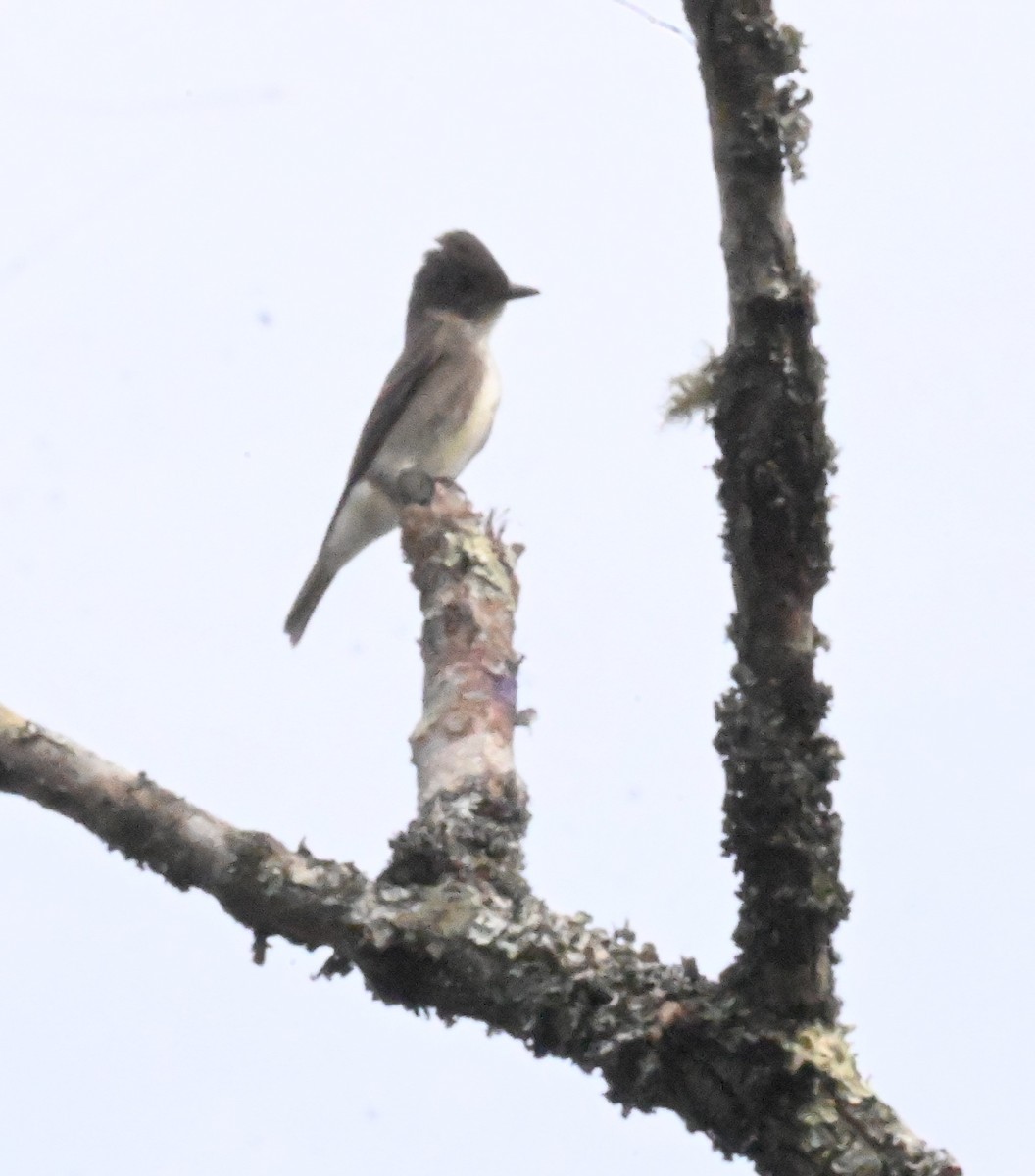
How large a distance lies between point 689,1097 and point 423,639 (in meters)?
1.90

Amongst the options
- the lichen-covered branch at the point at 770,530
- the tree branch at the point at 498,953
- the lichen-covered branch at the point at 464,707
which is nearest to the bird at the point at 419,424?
the lichen-covered branch at the point at 464,707

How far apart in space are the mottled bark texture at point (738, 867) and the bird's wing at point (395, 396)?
5.35m

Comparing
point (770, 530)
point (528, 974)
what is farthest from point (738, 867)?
point (770, 530)

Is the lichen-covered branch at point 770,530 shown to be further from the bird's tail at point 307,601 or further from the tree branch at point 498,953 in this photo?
the bird's tail at point 307,601

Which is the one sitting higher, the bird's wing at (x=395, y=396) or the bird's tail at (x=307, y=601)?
the bird's wing at (x=395, y=396)

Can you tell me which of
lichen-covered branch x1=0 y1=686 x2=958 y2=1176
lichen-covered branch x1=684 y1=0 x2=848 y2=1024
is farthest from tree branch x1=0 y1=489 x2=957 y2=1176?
lichen-covered branch x1=684 y1=0 x2=848 y2=1024

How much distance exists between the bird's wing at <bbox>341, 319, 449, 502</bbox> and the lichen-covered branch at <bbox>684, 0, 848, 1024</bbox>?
616cm

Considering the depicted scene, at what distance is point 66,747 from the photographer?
367 centimetres

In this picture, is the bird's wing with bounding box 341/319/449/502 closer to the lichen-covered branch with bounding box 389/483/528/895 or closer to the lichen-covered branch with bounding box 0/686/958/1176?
the lichen-covered branch with bounding box 389/483/528/895

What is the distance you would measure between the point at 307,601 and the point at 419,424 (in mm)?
1054

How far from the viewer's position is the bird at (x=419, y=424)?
903cm

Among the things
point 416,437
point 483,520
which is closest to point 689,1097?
point 483,520

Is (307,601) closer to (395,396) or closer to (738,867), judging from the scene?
(395,396)

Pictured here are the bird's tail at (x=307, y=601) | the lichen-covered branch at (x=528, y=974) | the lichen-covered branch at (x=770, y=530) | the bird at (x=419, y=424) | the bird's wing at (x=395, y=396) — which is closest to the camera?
the lichen-covered branch at (x=770, y=530)
